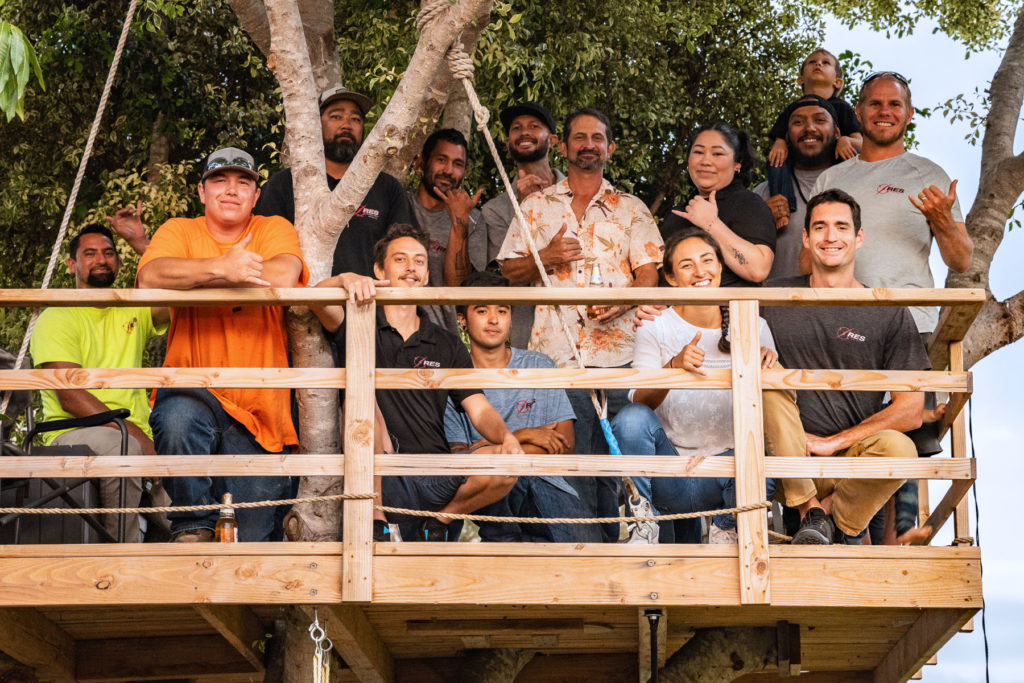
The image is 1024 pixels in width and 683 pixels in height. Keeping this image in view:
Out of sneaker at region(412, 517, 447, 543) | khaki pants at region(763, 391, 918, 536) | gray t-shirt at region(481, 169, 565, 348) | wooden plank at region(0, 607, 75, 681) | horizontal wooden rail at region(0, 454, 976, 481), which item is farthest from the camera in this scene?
gray t-shirt at region(481, 169, 565, 348)

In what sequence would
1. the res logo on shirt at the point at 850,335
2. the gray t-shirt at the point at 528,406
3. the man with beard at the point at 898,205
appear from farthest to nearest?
the man with beard at the point at 898,205 < the gray t-shirt at the point at 528,406 < the res logo on shirt at the point at 850,335

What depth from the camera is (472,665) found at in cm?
750

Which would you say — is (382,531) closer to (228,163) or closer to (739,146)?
(228,163)

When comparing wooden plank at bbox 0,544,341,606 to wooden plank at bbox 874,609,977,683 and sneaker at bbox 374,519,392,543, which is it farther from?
wooden plank at bbox 874,609,977,683

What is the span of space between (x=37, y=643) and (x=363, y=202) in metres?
2.73

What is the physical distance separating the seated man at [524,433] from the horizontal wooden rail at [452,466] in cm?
70

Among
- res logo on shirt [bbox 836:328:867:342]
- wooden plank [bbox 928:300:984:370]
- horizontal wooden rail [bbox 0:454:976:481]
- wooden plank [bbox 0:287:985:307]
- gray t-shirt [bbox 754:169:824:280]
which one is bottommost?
horizontal wooden rail [bbox 0:454:976:481]

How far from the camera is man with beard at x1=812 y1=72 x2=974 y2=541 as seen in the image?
23.1 feet

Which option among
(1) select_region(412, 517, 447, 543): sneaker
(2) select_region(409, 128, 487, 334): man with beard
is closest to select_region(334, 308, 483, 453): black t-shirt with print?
(1) select_region(412, 517, 447, 543): sneaker

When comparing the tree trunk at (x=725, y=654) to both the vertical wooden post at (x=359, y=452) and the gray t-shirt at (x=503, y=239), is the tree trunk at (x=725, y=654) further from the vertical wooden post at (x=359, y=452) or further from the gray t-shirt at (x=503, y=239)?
the vertical wooden post at (x=359, y=452)

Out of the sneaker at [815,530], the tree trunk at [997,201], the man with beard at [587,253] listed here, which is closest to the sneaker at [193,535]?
the man with beard at [587,253]

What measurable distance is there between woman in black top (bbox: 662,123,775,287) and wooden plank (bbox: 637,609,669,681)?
1.83m

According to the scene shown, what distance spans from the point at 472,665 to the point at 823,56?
4542 millimetres

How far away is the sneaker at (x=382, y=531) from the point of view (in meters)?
6.08
